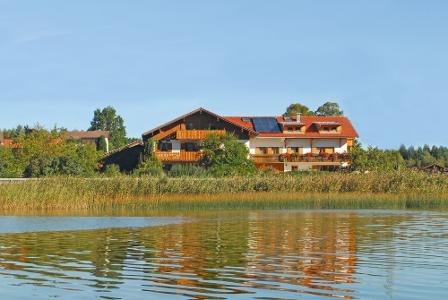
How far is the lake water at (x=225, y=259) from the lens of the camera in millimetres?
15391

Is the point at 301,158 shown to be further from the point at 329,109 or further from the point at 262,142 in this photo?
the point at 329,109

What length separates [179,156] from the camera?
245 feet

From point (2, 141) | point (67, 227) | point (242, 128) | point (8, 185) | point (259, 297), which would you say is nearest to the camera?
point (259, 297)

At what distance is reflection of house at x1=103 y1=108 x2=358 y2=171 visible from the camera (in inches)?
2975

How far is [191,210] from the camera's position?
42094 mm

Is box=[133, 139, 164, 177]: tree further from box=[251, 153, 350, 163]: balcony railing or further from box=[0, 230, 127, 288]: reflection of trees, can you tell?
box=[0, 230, 127, 288]: reflection of trees

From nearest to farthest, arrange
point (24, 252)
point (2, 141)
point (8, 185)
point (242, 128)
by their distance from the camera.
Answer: point (24, 252) < point (8, 185) < point (242, 128) < point (2, 141)

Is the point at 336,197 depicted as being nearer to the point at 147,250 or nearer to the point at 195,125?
the point at 147,250

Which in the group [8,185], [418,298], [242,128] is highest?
[242,128]

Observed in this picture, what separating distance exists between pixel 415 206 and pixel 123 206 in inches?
601

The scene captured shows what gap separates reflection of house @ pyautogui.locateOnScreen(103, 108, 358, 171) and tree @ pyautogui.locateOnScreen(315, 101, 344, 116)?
3756 cm

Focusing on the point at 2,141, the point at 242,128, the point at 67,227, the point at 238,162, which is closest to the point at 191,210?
the point at 67,227

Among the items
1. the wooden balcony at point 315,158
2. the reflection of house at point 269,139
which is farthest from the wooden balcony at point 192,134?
the wooden balcony at point 315,158

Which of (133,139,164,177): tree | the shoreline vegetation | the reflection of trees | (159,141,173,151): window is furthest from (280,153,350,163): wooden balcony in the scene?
the reflection of trees
